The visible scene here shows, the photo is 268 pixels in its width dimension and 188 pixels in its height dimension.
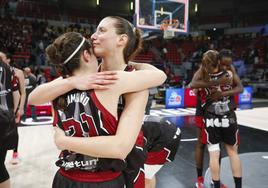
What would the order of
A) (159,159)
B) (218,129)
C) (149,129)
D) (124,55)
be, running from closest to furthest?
(124,55), (149,129), (159,159), (218,129)

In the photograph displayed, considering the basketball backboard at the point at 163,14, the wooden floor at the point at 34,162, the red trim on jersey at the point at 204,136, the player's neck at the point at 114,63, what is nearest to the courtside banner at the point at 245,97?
the basketball backboard at the point at 163,14

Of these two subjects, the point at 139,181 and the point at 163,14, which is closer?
the point at 139,181

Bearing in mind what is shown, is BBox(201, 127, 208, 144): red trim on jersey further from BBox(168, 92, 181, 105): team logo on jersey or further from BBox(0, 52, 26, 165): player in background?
BBox(168, 92, 181, 105): team logo on jersey

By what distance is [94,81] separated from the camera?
130 cm

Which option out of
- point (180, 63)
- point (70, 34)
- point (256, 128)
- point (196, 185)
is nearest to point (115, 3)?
point (180, 63)

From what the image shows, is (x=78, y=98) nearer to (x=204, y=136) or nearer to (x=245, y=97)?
(x=204, y=136)

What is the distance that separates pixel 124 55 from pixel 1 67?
166cm

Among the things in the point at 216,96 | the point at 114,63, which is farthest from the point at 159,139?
the point at 216,96

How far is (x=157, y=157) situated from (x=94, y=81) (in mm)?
1065

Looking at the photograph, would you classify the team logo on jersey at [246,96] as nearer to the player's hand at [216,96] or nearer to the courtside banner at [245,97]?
the courtside banner at [245,97]

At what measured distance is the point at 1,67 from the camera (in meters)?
2.67

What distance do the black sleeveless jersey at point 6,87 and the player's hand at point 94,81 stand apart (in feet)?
5.32

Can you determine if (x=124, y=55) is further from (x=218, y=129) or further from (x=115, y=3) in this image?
(x=115, y=3)

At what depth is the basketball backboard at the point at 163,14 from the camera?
30.7 feet
